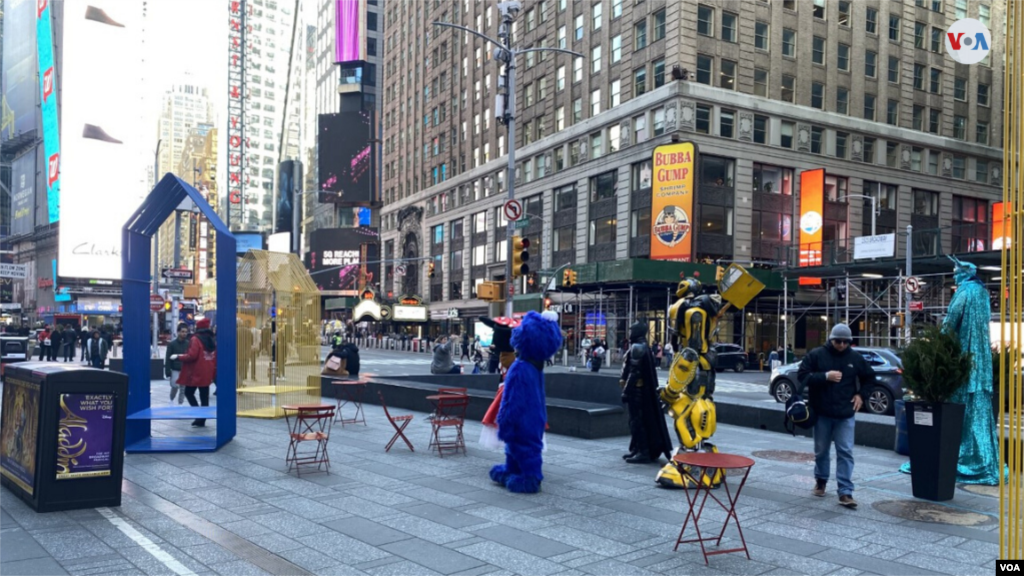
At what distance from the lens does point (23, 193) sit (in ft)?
246

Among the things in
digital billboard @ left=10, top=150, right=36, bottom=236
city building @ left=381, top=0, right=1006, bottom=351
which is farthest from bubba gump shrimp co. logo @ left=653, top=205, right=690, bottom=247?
digital billboard @ left=10, top=150, right=36, bottom=236

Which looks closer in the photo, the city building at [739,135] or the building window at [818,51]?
the city building at [739,135]

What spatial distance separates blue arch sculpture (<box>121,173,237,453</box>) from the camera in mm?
11406

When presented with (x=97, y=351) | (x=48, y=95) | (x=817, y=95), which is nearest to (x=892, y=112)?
(x=817, y=95)

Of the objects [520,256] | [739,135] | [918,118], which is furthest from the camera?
[918,118]

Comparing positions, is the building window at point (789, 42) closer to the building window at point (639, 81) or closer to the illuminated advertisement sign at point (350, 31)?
the building window at point (639, 81)

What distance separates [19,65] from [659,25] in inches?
2448

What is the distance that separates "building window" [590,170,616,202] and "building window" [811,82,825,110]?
13003 millimetres

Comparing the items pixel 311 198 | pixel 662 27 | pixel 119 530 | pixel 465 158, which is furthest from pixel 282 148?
pixel 119 530

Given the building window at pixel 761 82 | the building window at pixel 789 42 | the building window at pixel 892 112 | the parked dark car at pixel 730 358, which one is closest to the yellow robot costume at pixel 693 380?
the parked dark car at pixel 730 358

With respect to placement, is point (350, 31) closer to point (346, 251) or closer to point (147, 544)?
point (346, 251)

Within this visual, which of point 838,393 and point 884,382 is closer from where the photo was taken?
point 838,393

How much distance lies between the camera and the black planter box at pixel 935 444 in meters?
8.11

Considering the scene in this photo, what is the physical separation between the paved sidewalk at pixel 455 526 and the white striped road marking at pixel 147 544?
23 mm
